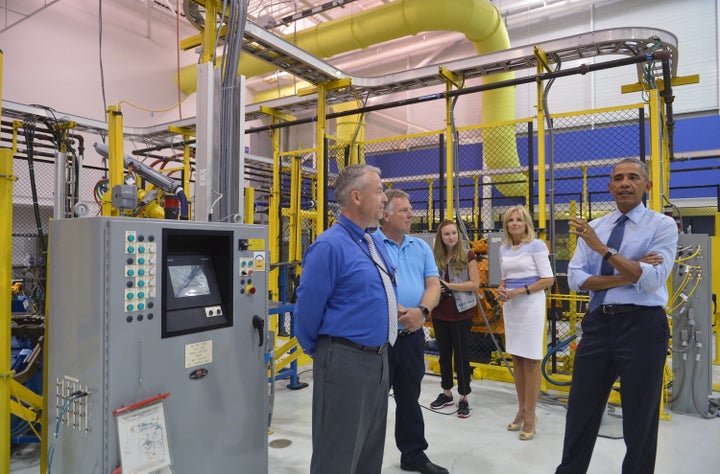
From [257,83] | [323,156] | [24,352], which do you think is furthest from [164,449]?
[257,83]

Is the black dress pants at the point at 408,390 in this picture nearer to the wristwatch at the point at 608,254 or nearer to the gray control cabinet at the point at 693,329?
the wristwatch at the point at 608,254

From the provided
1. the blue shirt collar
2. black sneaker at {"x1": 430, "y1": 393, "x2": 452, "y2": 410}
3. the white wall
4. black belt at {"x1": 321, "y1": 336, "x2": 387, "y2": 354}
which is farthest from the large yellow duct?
black belt at {"x1": 321, "y1": 336, "x2": 387, "y2": 354}

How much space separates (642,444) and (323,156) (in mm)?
3770

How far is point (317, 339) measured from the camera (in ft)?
6.75

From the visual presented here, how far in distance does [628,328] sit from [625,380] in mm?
250

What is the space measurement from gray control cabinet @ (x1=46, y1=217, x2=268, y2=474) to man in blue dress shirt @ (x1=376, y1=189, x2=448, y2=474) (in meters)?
0.80

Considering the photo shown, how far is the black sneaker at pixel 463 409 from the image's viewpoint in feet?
12.9

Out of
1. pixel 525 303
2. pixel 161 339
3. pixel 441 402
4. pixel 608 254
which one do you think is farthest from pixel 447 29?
pixel 161 339

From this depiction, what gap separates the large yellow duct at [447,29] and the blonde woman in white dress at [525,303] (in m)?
4.79

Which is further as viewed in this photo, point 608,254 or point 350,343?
point 608,254

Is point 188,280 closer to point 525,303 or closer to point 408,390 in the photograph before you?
point 408,390

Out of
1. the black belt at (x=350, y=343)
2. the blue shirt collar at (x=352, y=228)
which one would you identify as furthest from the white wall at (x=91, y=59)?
the black belt at (x=350, y=343)

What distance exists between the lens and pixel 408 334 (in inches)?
111

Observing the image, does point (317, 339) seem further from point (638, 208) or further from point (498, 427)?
point (498, 427)
